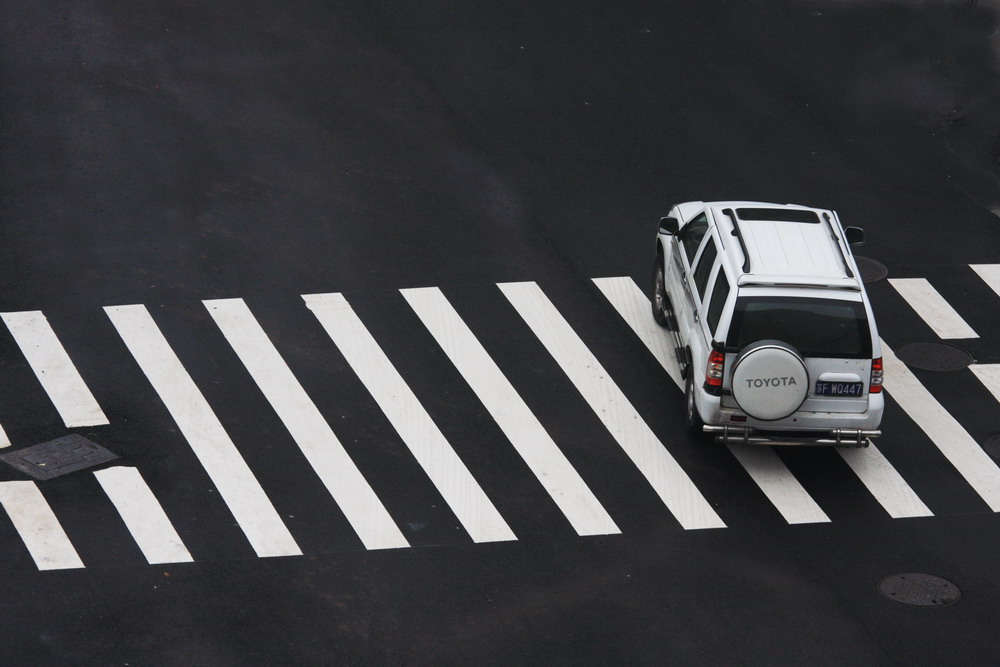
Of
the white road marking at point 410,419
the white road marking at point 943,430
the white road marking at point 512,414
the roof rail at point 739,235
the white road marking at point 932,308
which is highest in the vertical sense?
the roof rail at point 739,235

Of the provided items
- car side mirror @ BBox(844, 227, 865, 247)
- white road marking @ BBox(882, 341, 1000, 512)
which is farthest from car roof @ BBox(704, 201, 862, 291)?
white road marking @ BBox(882, 341, 1000, 512)

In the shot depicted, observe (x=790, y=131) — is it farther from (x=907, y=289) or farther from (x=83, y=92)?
(x=83, y=92)

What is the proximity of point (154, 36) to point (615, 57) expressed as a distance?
8.02 meters

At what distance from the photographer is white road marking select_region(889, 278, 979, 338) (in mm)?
18547

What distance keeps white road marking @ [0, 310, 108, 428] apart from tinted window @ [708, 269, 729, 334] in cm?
699

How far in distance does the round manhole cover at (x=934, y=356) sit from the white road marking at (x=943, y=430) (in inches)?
7.1

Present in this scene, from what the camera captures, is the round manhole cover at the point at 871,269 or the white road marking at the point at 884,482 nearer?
A: the white road marking at the point at 884,482

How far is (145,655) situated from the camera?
12781 millimetres

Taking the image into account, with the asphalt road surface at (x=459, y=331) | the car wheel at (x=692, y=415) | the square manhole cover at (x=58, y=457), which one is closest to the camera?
the asphalt road surface at (x=459, y=331)

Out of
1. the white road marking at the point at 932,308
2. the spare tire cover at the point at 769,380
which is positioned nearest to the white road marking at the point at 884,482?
the spare tire cover at the point at 769,380

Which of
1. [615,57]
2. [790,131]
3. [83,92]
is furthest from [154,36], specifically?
[790,131]

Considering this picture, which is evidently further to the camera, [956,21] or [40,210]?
[956,21]

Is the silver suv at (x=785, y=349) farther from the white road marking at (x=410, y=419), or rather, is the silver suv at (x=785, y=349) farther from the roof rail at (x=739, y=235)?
the white road marking at (x=410, y=419)

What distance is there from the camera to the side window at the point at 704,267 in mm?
16484
